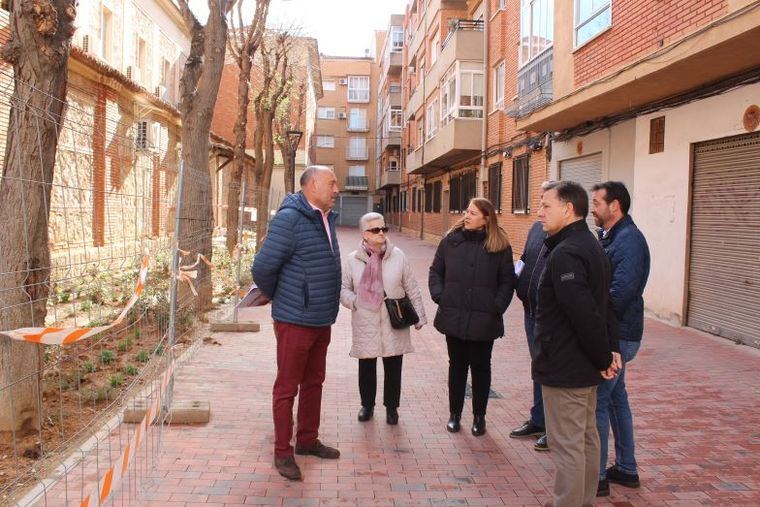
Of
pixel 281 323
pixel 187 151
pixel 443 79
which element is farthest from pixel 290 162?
pixel 281 323

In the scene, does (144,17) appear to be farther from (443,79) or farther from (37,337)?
(37,337)

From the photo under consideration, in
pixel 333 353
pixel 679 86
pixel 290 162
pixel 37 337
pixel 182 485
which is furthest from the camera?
pixel 290 162

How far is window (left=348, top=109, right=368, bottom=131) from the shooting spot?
69.1 meters

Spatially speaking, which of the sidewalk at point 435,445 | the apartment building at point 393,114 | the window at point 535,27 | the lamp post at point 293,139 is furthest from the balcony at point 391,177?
the sidewalk at point 435,445

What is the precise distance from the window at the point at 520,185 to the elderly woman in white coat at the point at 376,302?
12.9 m

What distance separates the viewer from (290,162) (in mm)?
26953

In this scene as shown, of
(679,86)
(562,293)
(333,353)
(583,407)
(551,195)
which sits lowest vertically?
(333,353)

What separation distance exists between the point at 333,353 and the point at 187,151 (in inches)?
156

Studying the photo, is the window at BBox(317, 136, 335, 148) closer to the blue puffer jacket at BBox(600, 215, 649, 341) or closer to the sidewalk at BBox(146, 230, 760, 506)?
the sidewalk at BBox(146, 230, 760, 506)

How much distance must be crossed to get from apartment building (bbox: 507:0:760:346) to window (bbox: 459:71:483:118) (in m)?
9.42

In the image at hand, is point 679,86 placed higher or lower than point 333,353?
higher

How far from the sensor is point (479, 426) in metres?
5.33

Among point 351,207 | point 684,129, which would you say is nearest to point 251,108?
point 351,207

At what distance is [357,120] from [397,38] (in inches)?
711
